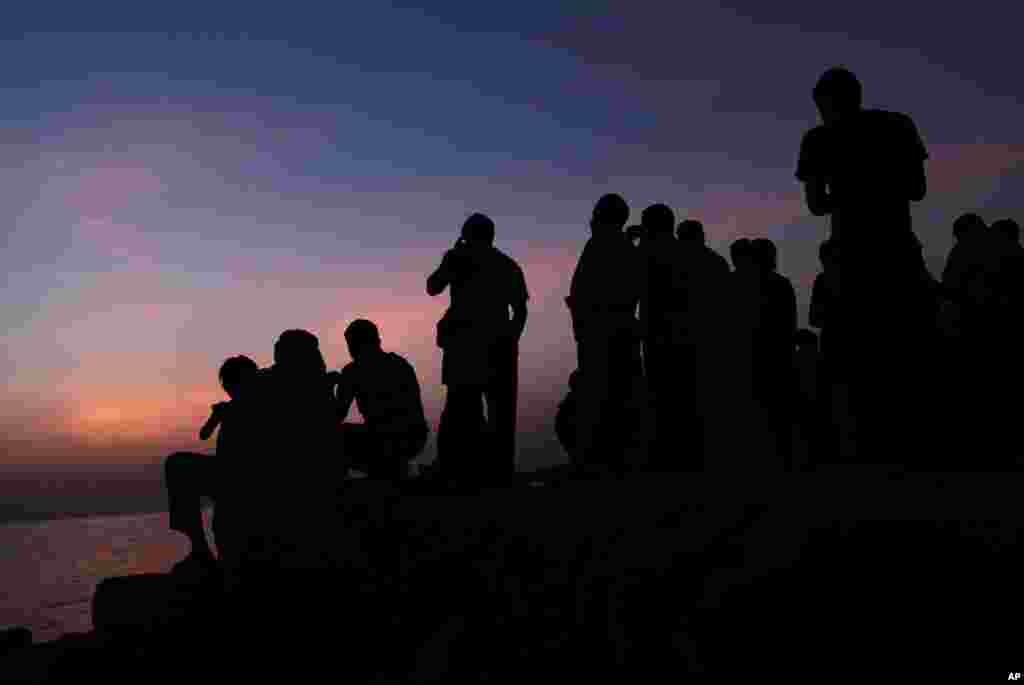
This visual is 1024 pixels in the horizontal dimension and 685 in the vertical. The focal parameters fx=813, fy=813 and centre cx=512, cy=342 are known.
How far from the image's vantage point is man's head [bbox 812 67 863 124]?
17.0ft

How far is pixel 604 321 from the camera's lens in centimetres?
722

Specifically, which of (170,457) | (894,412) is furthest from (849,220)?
(170,457)

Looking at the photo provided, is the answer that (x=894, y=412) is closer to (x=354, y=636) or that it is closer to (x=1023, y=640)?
(x=1023, y=640)

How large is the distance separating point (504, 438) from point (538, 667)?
3.93m

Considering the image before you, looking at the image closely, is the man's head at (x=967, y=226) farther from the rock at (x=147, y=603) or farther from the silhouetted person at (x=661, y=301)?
the rock at (x=147, y=603)

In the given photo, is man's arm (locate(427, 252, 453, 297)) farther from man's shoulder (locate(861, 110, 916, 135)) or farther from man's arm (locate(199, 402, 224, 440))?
man's shoulder (locate(861, 110, 916, 135))

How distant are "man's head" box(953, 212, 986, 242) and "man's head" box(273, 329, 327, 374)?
678 cm

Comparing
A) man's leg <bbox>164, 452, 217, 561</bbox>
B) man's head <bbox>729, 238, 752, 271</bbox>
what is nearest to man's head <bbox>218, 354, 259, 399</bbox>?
man's leg <bbox>164, 452, 217, 561</bbox>

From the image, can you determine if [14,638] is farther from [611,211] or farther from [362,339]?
[611,211]

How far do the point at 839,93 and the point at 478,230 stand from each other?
339cm

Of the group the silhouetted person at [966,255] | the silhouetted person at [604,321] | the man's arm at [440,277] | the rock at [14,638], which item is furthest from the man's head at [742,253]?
the rock at [14,638]

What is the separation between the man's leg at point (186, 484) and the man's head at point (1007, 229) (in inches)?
312

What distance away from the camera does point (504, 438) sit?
7652mm

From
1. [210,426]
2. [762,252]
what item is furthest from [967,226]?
[210,426]
